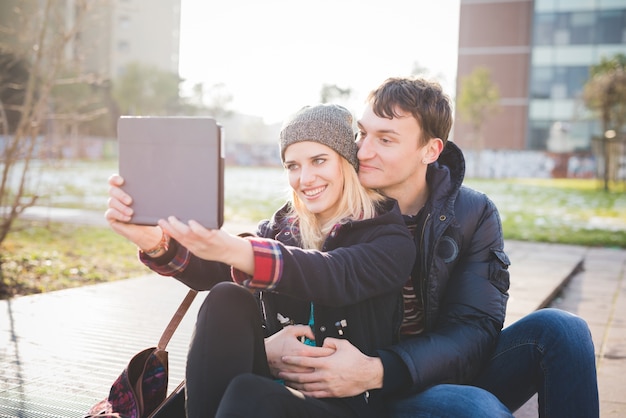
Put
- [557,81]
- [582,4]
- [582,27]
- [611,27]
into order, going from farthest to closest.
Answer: [557,81] < [582,27] < [582,4] < [611,27]

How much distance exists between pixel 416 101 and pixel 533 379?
→ 1.04m

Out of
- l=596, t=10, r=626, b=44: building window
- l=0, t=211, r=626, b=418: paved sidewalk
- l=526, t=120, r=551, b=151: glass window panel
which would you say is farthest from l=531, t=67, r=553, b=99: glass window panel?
l=0, t=211, r=626, b=418: paved sidewalk

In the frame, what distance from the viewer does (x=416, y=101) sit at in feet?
7.62

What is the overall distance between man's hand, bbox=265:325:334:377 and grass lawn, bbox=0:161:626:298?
0.64 metres

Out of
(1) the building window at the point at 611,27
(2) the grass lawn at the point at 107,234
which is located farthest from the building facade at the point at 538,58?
(2) the grass lawn at the point at 107,234

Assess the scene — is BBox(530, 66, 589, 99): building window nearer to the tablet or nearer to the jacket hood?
the jacket hood

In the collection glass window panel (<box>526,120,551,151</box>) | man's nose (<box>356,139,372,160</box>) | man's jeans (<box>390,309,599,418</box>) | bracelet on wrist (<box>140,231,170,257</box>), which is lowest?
man's jeans (<box>390,309,599,418</box>)

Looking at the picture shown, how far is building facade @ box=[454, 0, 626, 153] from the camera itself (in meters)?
40.7

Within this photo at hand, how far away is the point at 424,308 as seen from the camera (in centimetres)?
226

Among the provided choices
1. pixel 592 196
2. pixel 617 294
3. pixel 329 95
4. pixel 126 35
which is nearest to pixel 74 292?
pixel 617 294

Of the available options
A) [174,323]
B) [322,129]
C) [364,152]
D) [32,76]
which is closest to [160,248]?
[174,323]

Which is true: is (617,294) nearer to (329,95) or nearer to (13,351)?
(13,351)

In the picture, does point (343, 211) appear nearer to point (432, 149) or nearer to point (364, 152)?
point (364, 152)

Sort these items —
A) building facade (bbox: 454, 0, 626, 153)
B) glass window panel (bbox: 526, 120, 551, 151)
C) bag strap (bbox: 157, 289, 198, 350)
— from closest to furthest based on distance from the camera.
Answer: bag strap (bbox: 157, 289, 198, 350) < building facade (bbox: 454, 0, 626, 153) < glass window panel (bbox: 526, 120, 551, 151)
